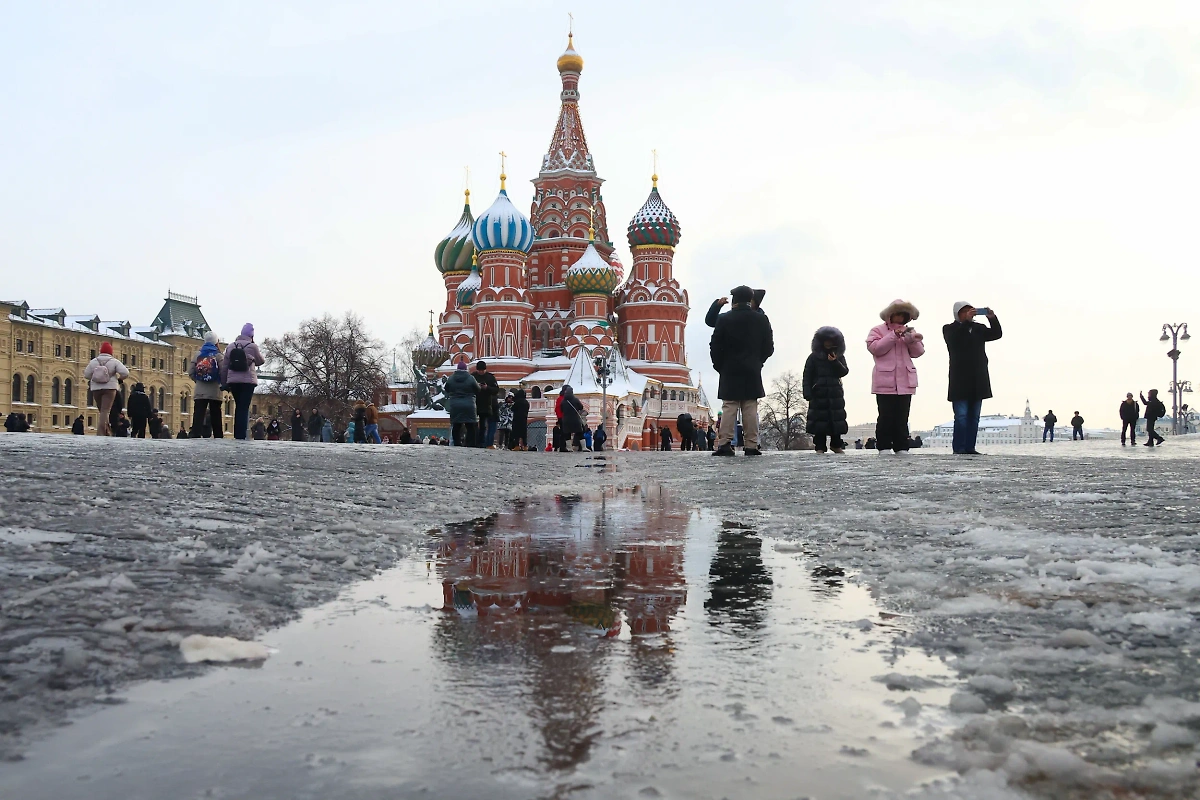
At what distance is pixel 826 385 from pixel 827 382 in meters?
0.05

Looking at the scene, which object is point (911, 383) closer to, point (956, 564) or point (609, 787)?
point (956, 564)

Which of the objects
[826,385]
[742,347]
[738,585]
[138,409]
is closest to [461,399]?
[742,347]

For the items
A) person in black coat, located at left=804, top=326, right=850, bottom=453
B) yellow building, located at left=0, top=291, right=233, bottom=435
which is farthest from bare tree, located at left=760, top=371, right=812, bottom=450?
person in black coat, located at left=804, top=326, right=850, bottom=453

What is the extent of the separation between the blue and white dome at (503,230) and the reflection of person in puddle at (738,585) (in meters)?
52.6

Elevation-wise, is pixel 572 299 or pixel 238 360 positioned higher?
pixel 572 299

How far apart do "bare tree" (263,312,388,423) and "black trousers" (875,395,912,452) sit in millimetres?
45489

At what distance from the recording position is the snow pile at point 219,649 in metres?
2.04

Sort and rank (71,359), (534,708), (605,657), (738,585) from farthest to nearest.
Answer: (71,359) < (738,585) < (605,657) < (534,708)

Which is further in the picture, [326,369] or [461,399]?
[326,369]

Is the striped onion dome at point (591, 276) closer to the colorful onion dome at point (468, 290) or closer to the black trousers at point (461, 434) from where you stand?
the colorful onion dome at point (468, 290)

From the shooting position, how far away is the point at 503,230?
55.6m

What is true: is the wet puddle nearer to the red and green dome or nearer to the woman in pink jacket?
the woman in pink jacket

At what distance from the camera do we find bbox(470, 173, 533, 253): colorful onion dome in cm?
5562

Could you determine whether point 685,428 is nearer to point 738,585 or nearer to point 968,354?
point 968,354
